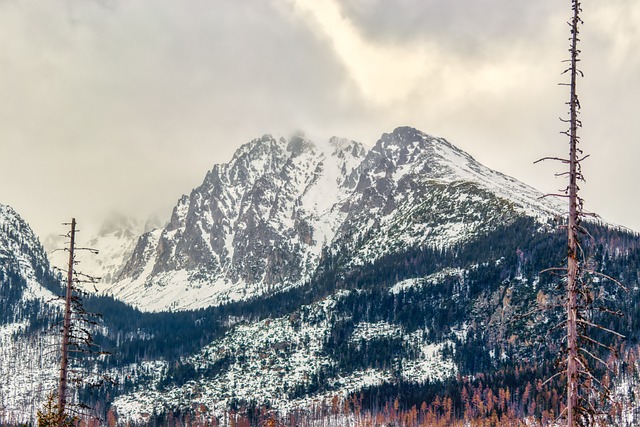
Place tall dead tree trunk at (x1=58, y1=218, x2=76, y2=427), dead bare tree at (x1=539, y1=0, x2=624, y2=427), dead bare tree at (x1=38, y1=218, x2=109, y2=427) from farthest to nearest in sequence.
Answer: tall dead tree trunk at (x1=58, y1=218, x2=76, y2=427)
dead bare tree at (x1=38, y1=218, x2=109, y2=427)
dead bare tree at (x1=539, y1=0, x2=624, y2=427)

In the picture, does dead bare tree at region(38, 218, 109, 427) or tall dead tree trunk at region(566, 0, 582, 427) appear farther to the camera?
dead bare tree at region(38, 218, 109, 427)

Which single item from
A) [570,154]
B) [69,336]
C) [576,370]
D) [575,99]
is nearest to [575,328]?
[576,370]

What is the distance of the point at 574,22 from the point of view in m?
32.4

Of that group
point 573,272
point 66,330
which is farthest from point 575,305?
point 66,330

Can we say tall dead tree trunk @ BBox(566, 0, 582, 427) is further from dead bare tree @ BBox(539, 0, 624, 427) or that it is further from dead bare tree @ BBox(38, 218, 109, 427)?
dead bare tree @ BBox(38, 218, 109, 427)

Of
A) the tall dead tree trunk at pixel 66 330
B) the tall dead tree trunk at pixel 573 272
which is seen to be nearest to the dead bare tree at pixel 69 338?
the tall dead tree trunk at pixel 66 330

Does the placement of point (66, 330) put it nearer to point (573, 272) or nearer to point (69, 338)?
point (69, 338)

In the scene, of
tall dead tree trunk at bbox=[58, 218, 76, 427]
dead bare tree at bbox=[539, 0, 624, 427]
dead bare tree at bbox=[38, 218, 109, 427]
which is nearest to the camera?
dead bare tree at bbox=[539, 0, 624, 427]

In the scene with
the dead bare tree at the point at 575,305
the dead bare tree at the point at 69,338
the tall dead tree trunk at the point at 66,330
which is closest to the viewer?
the dead bare tree at the point at 575,305

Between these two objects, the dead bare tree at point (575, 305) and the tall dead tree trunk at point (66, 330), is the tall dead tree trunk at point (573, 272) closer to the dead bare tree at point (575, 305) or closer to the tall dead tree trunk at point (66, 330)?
the dead bare tree at point (575, 305)

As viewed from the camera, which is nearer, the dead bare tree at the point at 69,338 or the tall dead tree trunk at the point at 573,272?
the tall dead tree trunk at the point at 573,272

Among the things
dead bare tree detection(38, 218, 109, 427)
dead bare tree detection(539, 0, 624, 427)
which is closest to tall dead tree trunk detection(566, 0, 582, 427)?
dead bare tree detection(539, 0, 624, 427)

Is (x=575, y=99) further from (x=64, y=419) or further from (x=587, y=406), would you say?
(x=64, y=419)

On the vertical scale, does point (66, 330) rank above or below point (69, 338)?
above
